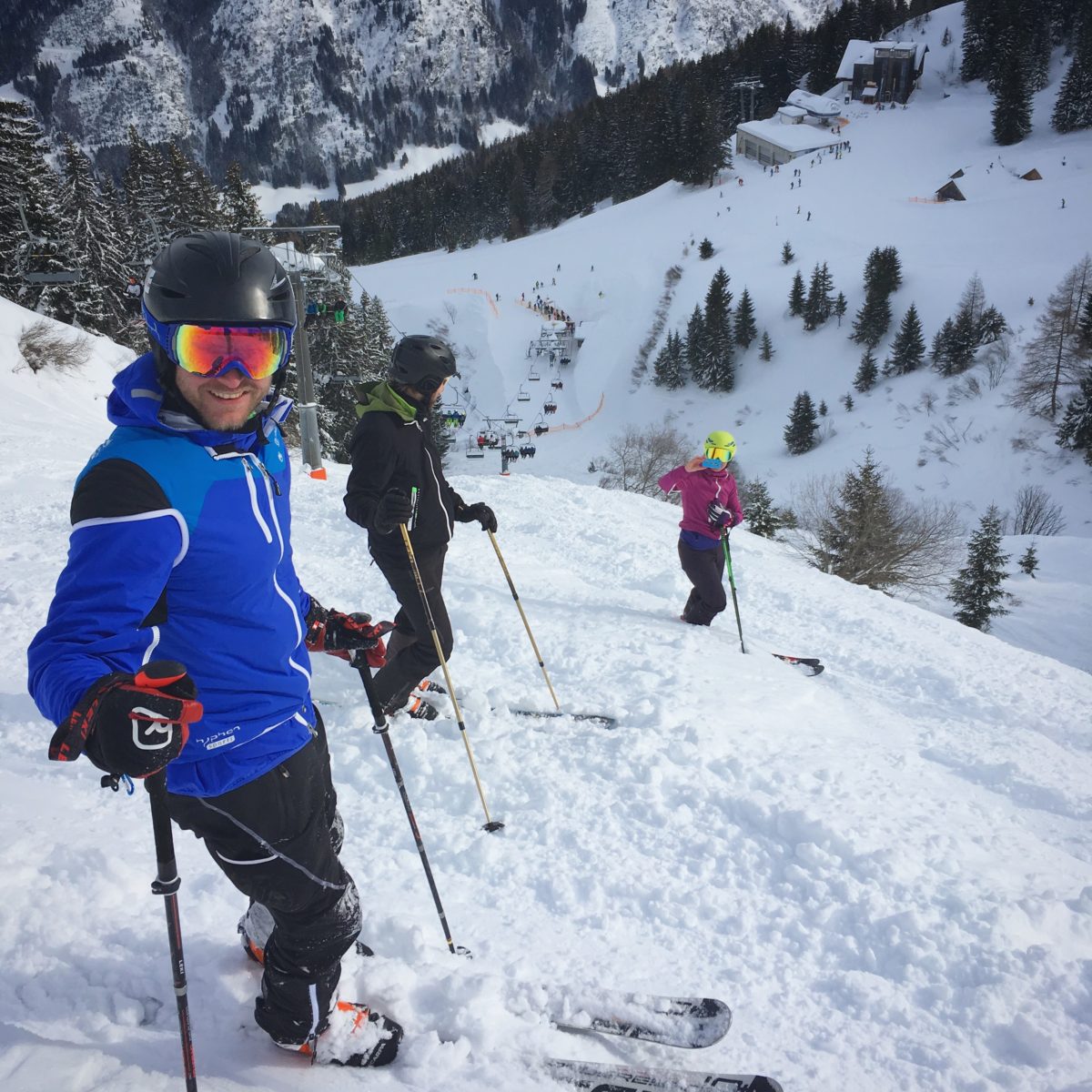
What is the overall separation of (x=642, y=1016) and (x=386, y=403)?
11.2ft

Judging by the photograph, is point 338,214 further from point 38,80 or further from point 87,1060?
point 38,80

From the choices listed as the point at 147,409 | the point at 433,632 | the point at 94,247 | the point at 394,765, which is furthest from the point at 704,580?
the point at 94,247

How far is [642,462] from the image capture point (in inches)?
1538

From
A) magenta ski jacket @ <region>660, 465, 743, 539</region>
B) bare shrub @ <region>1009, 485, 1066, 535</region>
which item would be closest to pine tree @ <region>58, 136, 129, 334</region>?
magenta ski jacket @ <region>660, 465, 743, 539</region>

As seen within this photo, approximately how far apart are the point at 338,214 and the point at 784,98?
217 ft

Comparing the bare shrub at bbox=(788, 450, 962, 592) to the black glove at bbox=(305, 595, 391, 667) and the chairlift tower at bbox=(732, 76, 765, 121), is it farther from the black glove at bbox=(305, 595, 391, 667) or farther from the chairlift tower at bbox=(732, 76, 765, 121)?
the chairlift tower at bbox=(732, 76, 765, 121)

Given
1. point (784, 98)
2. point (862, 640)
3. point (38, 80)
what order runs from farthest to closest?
point (38, 80) < point (784, 98) < point (862, 640)

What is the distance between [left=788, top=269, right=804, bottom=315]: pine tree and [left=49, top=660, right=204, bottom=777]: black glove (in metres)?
56.6

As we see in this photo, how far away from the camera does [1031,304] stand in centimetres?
4328

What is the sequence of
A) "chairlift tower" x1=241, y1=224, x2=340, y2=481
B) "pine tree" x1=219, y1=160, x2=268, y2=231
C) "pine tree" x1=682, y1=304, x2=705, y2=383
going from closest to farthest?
1. "chairlift tower" x1=241, y1=224, x2=340, y2=481
2. "pine tree" x1=219, y1=160, x2=268, y2=231
3. "pine tree" x1=682, y1=304, x2=705, y2=383

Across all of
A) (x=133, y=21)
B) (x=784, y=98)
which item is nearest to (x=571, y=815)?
(x=784, y=98)

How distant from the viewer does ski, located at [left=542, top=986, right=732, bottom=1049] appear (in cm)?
254

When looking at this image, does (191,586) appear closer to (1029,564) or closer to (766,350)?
(1029,564)

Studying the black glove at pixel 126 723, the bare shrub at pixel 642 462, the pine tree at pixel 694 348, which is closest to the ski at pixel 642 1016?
the black glove at pixel 126 723
